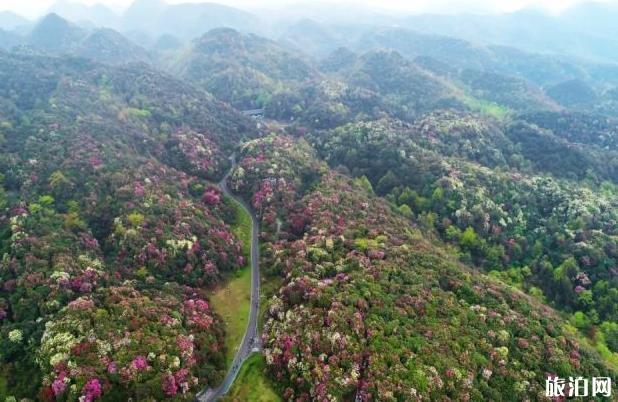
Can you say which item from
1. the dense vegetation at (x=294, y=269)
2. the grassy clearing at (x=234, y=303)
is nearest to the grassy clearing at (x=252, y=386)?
the dense vegetation at (x=294, y=269)

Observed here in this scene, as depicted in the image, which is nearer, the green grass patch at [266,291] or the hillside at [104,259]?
the hillside at [104,259]

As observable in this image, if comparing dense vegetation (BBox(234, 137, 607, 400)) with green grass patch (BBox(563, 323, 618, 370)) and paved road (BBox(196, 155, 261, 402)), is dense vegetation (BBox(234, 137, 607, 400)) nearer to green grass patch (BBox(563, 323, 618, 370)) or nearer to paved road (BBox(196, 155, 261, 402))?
paved road (BBox(196, 155, 261, 402))

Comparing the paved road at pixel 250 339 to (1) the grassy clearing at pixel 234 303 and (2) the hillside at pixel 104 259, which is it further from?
(2) the hillside at pixel 104 259

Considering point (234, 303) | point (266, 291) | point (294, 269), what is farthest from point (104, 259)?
point (294, 269)

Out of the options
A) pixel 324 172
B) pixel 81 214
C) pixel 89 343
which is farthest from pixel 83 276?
pixel 324 172

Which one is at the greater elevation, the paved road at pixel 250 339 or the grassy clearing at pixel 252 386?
the paved road at pixel 250 339

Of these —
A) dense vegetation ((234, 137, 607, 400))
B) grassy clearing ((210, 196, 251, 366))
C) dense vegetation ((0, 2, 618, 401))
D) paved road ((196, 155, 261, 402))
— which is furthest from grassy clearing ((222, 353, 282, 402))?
grassy clearing ((210, 196, 251, 366))

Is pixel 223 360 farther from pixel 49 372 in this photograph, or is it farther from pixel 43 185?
pixel 43 185
